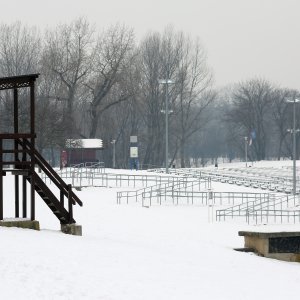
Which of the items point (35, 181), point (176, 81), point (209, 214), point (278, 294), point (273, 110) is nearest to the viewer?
point (278, 294)

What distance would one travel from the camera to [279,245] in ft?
64.0

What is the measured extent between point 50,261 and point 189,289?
2.55m

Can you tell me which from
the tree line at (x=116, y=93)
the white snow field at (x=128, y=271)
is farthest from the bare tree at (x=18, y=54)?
the white snow field at (x=128, y=271)

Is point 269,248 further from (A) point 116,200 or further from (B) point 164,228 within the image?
(A) point 116,200

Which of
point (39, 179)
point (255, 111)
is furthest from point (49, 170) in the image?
point (255, 111)

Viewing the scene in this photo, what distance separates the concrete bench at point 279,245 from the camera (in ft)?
63.4

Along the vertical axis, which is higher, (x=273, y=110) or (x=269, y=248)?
(x=273, y=110)

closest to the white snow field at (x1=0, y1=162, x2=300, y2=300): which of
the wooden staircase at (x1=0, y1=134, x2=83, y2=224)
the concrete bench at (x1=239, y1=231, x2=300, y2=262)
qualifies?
the concrete bench at (x1=239, y1=231, x2=300, y2=262)

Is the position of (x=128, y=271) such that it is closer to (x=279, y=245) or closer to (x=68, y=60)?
(x=279, y=245)

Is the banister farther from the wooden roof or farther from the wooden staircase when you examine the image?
the wooden roof

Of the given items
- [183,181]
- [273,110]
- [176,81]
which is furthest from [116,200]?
[273,110]

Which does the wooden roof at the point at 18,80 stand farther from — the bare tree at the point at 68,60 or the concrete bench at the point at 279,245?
the bare tree at the point at 68,60

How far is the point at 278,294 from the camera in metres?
13.2

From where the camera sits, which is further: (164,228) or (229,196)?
(229,196)
